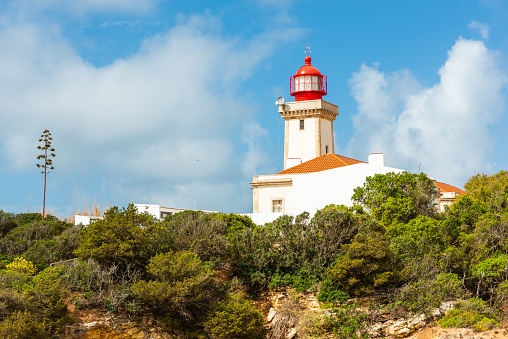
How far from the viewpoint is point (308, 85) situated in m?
45.3

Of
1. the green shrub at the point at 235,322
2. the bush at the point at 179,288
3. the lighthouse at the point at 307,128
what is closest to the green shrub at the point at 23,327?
the bush at the point at 179,288

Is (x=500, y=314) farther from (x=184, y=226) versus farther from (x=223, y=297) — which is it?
(x=184, y=226)

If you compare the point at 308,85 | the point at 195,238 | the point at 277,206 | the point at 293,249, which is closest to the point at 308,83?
the point at 308,85

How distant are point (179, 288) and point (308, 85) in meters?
27.4

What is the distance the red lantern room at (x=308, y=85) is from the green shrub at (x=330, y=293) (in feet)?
78.6

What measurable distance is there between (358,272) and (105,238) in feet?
28.6

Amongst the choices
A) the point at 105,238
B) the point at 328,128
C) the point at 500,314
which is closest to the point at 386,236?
the point at 500,314

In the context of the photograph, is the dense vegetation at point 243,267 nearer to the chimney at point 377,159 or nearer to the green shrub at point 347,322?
the green shrub at point 347,322

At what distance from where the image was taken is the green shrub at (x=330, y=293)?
22.4 m

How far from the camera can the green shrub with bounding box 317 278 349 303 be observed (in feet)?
73.5

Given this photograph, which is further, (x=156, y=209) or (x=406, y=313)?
(x=156, y=209)

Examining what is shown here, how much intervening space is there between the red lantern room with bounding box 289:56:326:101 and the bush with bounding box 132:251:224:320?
83.5ft

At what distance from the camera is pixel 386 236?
24859mm

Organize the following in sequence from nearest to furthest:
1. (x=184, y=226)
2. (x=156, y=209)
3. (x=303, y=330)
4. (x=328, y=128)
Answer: (x=303, y=330) < (x=184, y=226) < (x=156, y=209) < (x=328, y=128)
